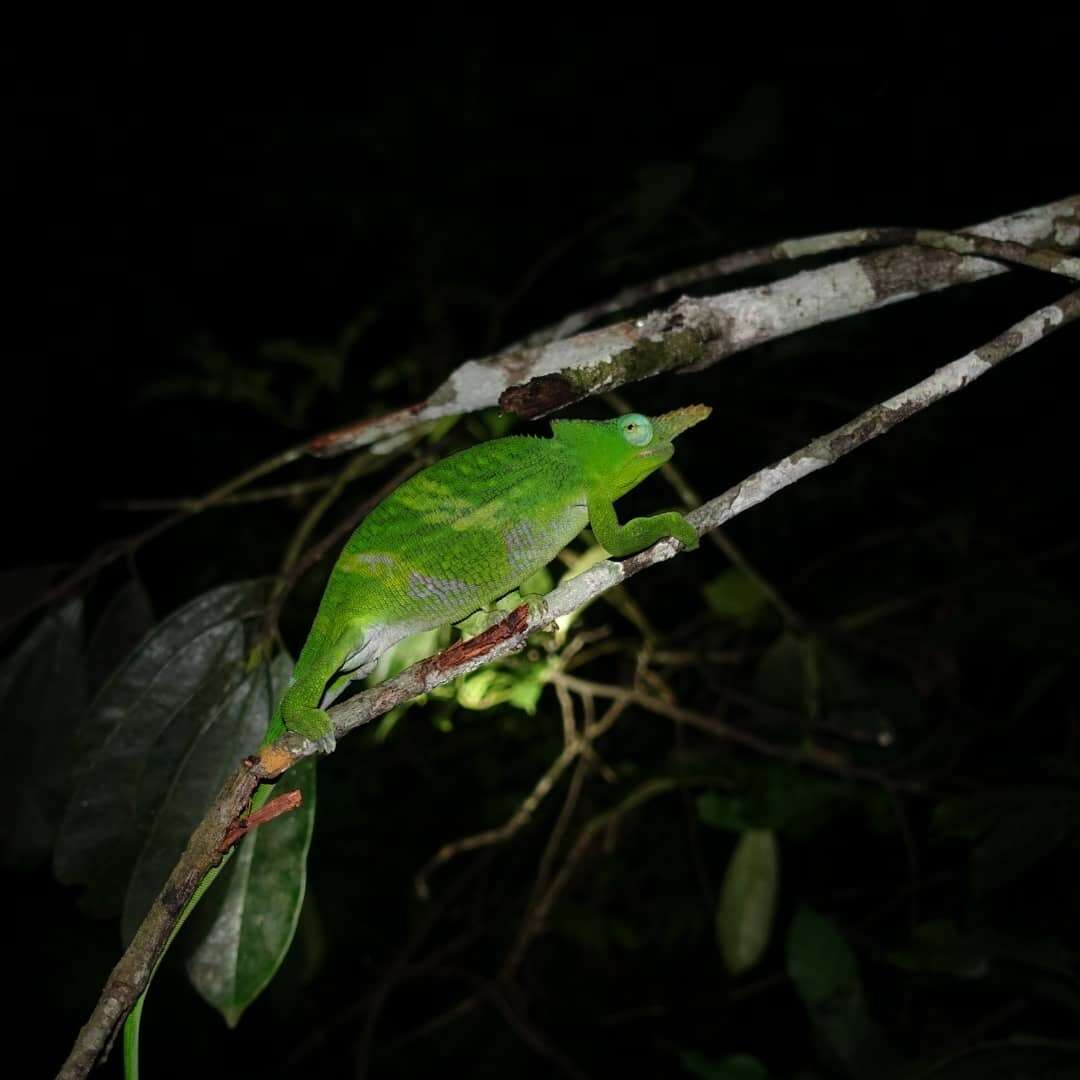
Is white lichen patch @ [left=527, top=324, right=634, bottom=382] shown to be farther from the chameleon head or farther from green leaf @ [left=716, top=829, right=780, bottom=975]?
green leaf @ [left=716, top=829, right=780, bottom=975]

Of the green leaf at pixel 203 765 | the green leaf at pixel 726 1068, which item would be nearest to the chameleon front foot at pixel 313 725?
the green leaf at pixel 203 765

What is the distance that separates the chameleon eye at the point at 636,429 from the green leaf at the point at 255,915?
2.39 feet

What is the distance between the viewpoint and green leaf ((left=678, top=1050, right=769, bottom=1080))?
5.79ft

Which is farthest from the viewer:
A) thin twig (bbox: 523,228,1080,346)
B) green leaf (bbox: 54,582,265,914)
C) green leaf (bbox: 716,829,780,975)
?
green leaf (bbox: 716,829,780,975)

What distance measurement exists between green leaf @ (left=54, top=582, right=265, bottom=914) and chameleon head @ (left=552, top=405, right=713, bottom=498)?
29.8 inches

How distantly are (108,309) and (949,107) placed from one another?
3.61 metres

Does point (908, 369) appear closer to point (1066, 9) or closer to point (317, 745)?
point (1066, 9)

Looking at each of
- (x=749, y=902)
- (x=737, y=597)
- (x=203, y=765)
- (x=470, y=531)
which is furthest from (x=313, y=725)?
(x=737, y=597)

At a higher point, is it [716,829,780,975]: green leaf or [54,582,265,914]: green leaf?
[54,582,265,914]: green leaf

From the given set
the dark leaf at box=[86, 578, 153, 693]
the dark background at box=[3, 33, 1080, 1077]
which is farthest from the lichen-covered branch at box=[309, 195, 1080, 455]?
the dark leaf at box=[86, 578, 153, 693]

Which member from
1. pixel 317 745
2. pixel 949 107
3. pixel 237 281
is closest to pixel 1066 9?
pixel 949 107

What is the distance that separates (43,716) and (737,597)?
5.99 ft

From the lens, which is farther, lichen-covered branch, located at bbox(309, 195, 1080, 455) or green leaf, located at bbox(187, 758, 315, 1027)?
green leaf, located at bbox(187, 758, 315, 1027)

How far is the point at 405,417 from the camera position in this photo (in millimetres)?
1352
